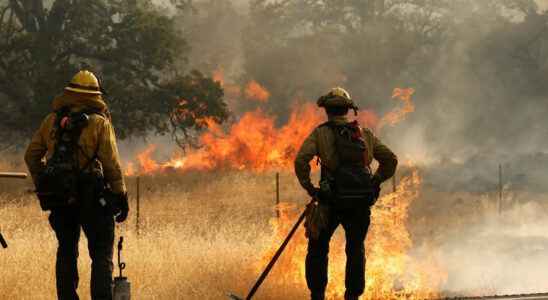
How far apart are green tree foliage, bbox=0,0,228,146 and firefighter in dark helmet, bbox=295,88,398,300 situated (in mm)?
17892

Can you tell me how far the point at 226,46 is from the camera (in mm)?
48406

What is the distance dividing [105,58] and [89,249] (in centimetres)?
2049

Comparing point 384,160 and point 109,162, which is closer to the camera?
point 109,162

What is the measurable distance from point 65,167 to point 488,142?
3898 centimetres

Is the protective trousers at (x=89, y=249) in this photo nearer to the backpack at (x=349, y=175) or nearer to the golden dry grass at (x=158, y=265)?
the golden dry grass at (x=158, y=265)

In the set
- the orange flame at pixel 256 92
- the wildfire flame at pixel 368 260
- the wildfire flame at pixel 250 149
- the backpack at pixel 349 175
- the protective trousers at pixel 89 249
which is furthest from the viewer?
the orange flame at pixel 256 92

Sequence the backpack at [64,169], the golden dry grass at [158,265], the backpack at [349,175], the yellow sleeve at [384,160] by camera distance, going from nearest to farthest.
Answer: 1. the backpack at [64,169]
2. the backpack at [349,175]
3. the yellow sleeve at [384,160]
4. the golden dry grass at [158,265]

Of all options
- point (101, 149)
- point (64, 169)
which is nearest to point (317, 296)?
point (101, 149)

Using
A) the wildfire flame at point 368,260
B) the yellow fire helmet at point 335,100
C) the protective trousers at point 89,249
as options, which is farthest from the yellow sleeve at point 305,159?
the protective trousers at point 89,249

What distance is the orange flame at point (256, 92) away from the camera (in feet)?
126

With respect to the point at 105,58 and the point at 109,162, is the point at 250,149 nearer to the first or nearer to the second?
the point at 105,58

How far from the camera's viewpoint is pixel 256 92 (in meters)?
39.0

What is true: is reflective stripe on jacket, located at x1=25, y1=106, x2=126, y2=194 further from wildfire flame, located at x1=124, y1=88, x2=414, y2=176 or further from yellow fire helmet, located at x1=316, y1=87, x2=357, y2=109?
wildfire flame, located at x1=124, y1=88, x2=414, y2=176

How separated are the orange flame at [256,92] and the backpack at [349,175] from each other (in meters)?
32.1
